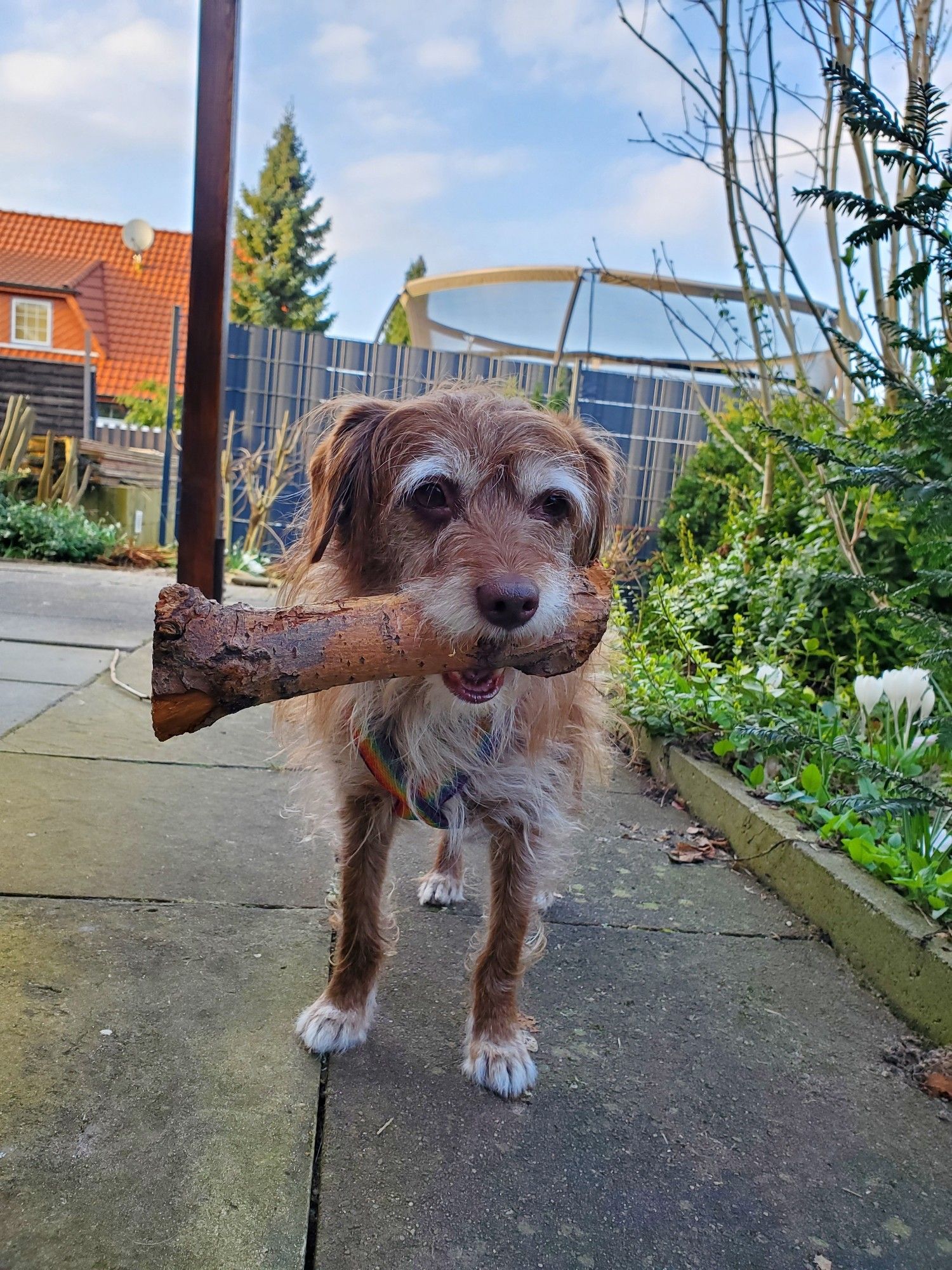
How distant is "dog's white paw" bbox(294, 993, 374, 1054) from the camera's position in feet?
6.95

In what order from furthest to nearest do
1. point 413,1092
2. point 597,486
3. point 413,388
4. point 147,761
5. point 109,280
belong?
point 109,280
point 413,388
point 147,761
point 597,486
point 413,1092

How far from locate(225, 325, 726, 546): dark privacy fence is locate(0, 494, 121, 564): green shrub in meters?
1.93

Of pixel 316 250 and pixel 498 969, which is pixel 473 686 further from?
pixel 316 250

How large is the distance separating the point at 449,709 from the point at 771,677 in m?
2.38

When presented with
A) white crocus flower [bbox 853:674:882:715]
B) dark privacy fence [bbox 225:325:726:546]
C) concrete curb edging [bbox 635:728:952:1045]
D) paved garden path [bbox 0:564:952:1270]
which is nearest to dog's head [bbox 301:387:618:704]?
paved garden path [bbox 0:564:952:1270]

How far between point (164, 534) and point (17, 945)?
11854 millimetres

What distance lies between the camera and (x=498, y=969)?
2312 millimetres

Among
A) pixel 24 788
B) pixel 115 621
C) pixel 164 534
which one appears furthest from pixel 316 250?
pixel 24 788

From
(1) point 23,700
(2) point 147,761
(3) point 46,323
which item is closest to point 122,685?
(1) point 23,700

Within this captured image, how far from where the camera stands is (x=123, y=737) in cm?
414

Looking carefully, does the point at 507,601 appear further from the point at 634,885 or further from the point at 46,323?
→ the point at 46,323

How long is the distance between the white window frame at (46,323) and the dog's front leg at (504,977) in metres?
29.2

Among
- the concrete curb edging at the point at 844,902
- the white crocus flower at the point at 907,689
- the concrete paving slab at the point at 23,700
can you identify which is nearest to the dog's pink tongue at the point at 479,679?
the concrete curb edging at the point at 844,902

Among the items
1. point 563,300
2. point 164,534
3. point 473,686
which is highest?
point 563,300
